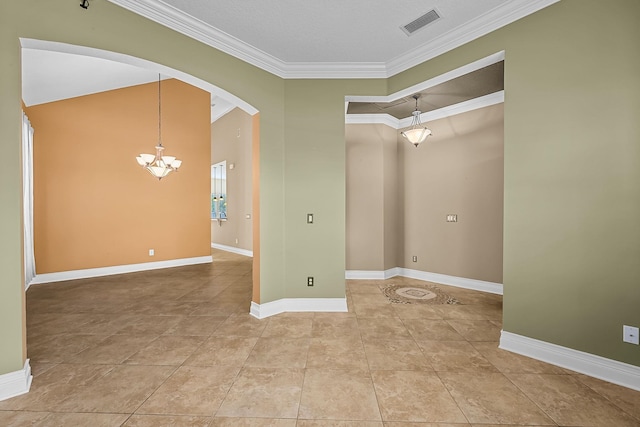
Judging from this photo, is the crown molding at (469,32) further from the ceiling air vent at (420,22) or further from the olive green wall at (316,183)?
the olive green wall at (316,183)

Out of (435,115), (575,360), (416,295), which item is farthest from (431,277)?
(435,115)

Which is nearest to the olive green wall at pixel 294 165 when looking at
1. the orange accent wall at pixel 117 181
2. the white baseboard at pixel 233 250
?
the orange accent wall at pixel 117 181

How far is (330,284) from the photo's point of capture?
359 centimetres

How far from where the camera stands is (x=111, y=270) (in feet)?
18.0

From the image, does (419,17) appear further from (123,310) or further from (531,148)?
(123,310)

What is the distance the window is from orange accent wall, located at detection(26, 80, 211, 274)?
8.00ft

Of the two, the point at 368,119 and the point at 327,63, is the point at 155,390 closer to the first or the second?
the point at 327,63

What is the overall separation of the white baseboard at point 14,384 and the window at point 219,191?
7.55 meters

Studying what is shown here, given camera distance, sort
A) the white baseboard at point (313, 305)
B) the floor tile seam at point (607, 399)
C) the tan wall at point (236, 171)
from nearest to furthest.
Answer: the floor tile seam at point (607, 399), the white baseboard at point (313, 305), the tan wall at point (236, 171)

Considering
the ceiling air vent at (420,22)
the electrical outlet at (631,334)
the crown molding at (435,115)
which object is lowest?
the electrical outlet at (631,334)

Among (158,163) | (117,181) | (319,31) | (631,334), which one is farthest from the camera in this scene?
(117,181)

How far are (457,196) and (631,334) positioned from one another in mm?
3082

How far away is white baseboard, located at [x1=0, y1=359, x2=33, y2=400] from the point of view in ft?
6.02

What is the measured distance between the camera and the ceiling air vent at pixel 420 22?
259 cm
